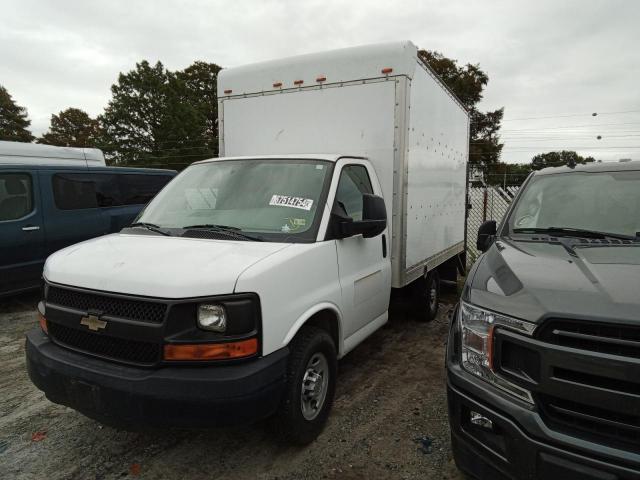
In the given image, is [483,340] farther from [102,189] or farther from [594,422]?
[102,189]

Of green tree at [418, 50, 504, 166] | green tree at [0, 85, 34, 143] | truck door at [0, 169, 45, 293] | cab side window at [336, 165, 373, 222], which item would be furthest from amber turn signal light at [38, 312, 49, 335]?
green tree at [0, 85, 34, 143]

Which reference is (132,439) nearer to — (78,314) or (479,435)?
(78,314)

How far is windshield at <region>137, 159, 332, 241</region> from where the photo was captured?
124 inches

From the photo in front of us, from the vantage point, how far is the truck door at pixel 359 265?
11.1 feet

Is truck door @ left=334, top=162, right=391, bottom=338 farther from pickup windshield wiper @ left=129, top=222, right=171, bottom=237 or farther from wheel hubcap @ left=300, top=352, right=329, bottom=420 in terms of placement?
pickup windshield wiper @ left=129, top=222, right=171, bottom=237

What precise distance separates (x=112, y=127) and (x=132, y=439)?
39.1 meters

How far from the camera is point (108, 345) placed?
2459 millimetres

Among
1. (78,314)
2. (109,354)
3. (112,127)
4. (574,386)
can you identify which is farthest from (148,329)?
(112,127)

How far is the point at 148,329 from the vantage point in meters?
2.28

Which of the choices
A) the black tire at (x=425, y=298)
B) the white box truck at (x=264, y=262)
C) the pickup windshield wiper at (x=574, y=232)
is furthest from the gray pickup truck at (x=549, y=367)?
the black tire at (x=425, y=298)

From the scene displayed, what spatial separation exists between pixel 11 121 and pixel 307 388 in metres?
51.0

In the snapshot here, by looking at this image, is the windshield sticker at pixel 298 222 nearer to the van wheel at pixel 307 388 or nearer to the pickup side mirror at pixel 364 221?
the pickup side mirror at pixel 364 221

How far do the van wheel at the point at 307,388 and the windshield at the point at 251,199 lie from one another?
73 cm

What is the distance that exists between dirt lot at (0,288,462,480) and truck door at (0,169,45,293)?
8.37ft
